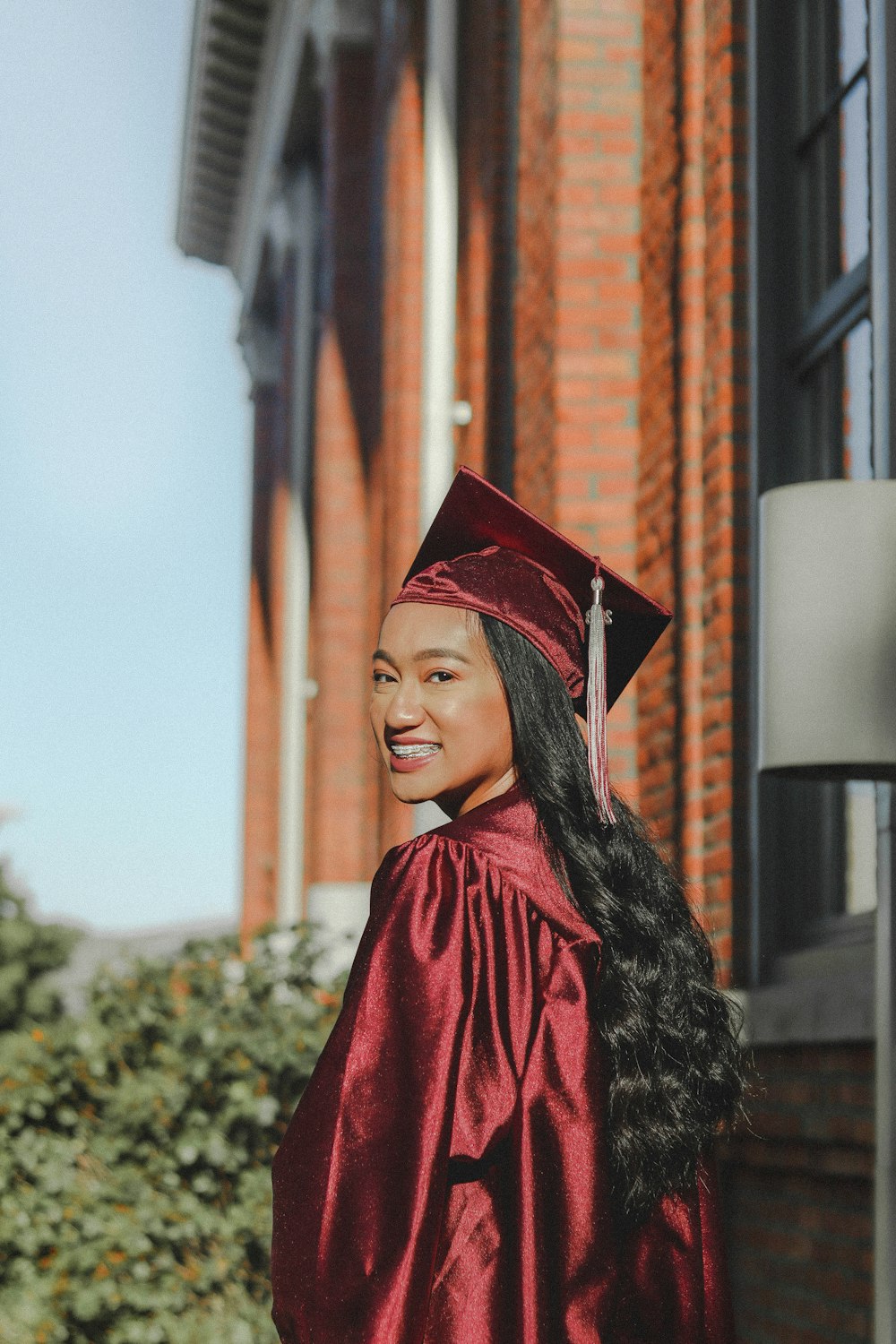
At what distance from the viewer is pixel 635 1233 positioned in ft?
8.46

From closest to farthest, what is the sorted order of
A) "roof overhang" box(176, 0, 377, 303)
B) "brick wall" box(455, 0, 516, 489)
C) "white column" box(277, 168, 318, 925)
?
1. "brick wall" box(455, 0, 516, 489)
2. "roof overhang" box(176, 0, 377, 303)
3. "white column" box(277, 168, 318, 925)

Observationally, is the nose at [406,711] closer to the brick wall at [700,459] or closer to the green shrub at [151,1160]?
the brick wall at [700,459]

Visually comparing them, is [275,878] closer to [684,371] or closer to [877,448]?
[684,371]

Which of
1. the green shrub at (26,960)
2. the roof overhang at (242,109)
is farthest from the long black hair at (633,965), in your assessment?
the roof overhang at (242,109)

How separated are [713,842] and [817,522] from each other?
237cm

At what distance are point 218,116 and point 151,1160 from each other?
13436 mm

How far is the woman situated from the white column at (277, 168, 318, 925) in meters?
11.6

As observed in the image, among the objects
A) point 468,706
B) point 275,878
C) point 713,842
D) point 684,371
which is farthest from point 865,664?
point 275,878

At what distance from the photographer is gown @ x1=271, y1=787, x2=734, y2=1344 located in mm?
2367

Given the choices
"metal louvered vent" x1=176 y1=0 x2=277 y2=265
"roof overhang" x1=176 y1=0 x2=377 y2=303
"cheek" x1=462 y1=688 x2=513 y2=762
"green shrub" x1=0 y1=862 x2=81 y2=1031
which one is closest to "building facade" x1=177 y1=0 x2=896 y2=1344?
"cheek" x1=462 y1=688 x2=513 y2=762

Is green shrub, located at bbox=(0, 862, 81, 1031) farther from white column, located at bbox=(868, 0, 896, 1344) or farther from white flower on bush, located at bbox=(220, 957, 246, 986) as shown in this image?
white column, located at bbox=(868, 0, 896, 1344)

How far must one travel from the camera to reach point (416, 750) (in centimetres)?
273

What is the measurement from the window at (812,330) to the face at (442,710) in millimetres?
2284

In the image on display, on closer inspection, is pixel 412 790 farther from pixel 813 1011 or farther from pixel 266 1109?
pixel 266 1109
